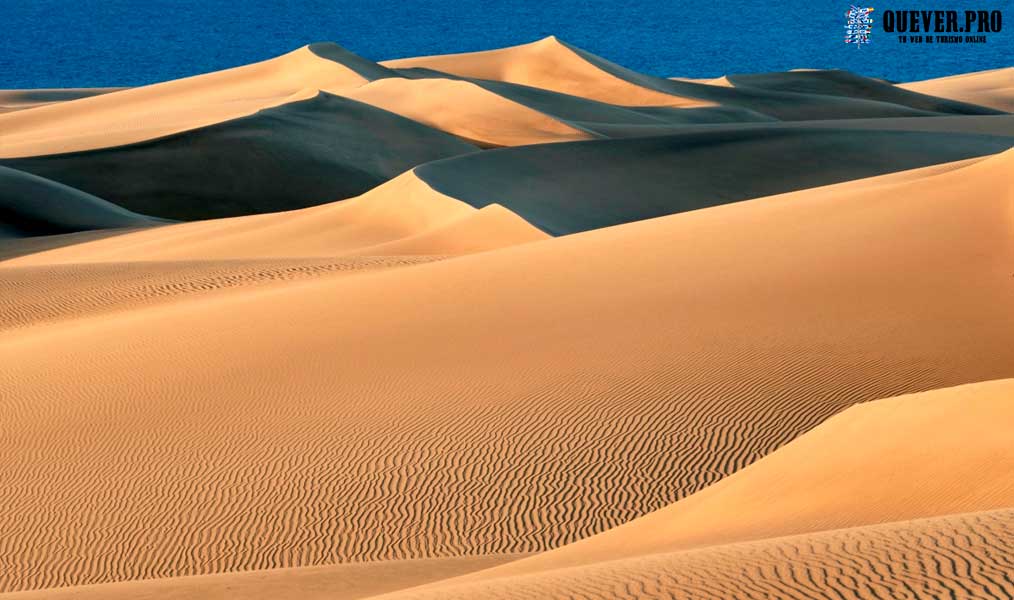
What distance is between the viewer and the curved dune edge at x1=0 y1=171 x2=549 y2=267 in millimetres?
17594

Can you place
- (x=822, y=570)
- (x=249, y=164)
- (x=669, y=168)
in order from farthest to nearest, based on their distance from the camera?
1. (x=249, y=164)
2. (x=669, y=168)
3. (x=822, y=570)

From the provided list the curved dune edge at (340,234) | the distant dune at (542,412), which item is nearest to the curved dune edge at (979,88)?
the curved dune edge at (340,234)

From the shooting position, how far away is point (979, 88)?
5900 cm

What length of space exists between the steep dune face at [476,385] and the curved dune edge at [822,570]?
2785 mm

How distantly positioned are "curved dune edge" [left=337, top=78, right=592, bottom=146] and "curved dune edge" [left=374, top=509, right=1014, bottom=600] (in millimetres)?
28055

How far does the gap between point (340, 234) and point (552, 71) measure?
28.6 meters

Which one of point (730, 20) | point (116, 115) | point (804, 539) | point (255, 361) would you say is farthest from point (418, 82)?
point (730, 20)

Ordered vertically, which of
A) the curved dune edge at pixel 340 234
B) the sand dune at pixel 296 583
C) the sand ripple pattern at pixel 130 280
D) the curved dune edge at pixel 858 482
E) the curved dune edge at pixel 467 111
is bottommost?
the sand dune at pixel 296 583

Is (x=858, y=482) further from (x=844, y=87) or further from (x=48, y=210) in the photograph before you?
(x=844, y=87)

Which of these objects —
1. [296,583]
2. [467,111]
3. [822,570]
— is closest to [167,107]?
[467,111]

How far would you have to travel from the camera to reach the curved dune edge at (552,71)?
1735 inches

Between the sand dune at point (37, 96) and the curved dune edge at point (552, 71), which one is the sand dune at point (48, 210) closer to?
the curved dune edge at point (552, 71)

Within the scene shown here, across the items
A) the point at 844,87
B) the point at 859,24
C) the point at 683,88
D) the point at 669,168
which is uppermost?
the point at 859,24

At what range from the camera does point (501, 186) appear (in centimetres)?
2197
